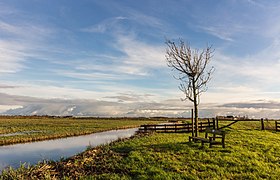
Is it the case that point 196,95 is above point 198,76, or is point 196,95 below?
below

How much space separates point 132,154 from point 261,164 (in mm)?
7401

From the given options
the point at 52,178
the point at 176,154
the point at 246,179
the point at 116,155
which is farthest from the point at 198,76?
the point at 52,178

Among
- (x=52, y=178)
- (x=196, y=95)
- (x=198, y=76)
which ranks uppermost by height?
(x=198, y=76)

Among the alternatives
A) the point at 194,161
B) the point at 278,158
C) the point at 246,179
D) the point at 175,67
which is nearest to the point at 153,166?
the point at 194,161

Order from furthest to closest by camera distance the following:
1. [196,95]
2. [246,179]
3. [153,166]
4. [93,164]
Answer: [196,95]
[93,164]
[153,166]
[246,179]

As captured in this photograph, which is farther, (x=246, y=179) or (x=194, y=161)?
(x=194, y=161)

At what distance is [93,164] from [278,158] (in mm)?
11119

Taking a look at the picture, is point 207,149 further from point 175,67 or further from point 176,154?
point 175,67

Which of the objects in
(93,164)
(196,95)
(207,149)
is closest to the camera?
(93,164)

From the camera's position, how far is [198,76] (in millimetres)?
22969

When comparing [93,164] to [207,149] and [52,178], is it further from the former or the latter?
[207,149]

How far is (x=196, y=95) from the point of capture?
74.3 feet

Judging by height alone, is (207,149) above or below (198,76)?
below

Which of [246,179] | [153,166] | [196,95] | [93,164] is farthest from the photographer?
[196,95]
